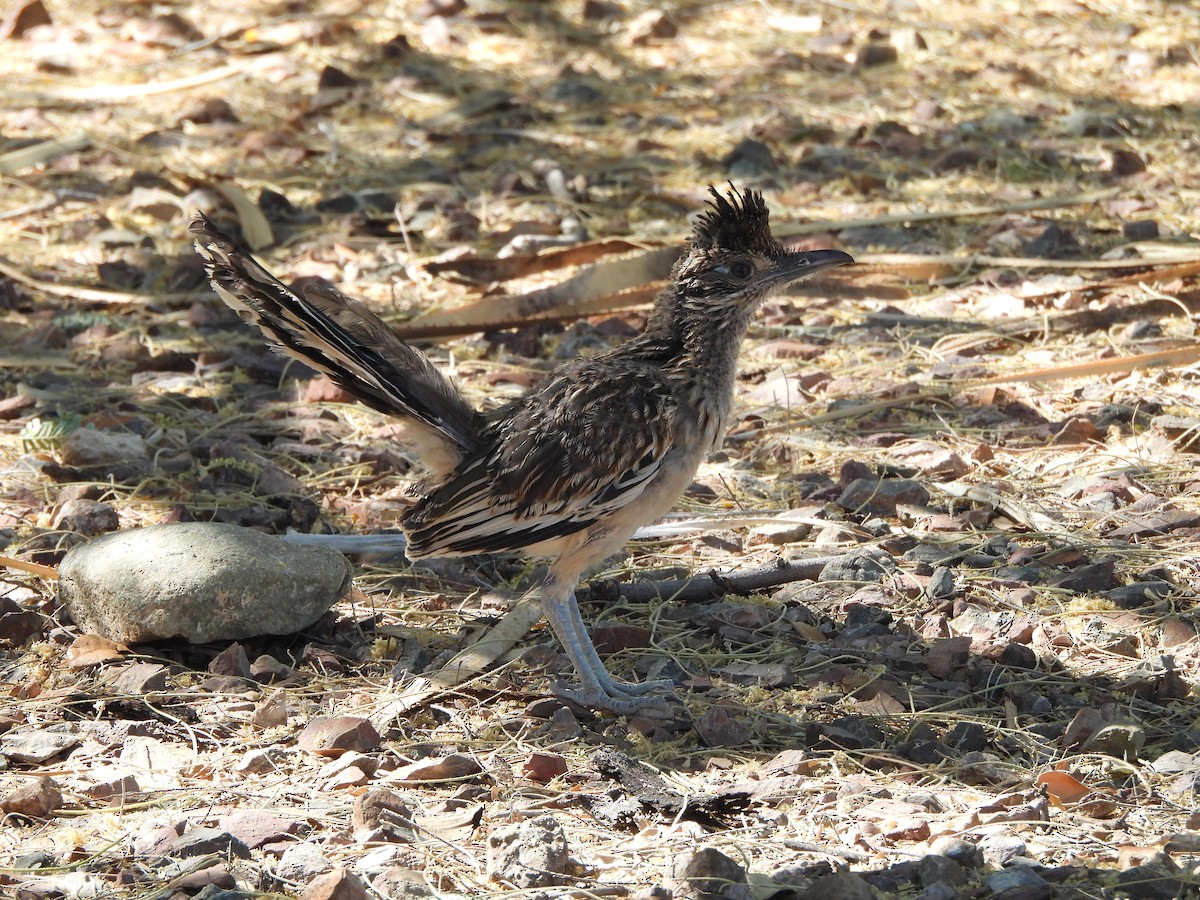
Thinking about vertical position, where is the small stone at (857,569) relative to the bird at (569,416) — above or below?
below

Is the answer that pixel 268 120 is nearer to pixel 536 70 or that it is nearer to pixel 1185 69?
pixel 536 70

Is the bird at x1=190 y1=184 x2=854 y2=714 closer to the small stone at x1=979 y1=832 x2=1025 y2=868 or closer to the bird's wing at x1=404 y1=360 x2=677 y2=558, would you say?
the bird's wing at x1=404 y1=360 x2=677 y2=558

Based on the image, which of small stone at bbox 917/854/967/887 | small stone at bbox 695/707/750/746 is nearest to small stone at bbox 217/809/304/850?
small stone at bbox 695/707/750/746

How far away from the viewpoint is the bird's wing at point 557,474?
4.89 metres

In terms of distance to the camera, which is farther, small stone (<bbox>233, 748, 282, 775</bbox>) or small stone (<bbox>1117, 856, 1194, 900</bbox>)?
small stone (<bbox>233, 748, 282, 775</bbox>)

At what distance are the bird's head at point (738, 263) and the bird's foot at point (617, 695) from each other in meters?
1.36

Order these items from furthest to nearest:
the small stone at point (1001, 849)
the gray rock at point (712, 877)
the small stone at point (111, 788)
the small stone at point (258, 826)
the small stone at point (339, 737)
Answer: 1. the small stone at point (339, 737)
2. the small stone at point (111, 788)
3. the small stone at point (258, 826)
4. the small stone at point (1001, 849)
5. the gray rock at point (712, 877)

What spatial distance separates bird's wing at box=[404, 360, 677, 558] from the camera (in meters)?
4.89

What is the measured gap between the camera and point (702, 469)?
6.47m

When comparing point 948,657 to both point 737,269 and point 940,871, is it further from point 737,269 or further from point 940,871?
point 737,269

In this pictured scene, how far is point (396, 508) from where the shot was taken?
20.0 feet

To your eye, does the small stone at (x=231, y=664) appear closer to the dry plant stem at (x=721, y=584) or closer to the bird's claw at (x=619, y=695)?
the bird's claw at (x=619, y=695)

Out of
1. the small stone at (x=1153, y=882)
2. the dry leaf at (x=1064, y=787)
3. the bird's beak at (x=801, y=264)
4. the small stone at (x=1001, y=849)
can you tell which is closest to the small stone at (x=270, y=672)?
the bird's beak at (x=801, y=264)

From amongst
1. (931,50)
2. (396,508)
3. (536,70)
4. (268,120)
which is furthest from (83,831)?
(931,50)
